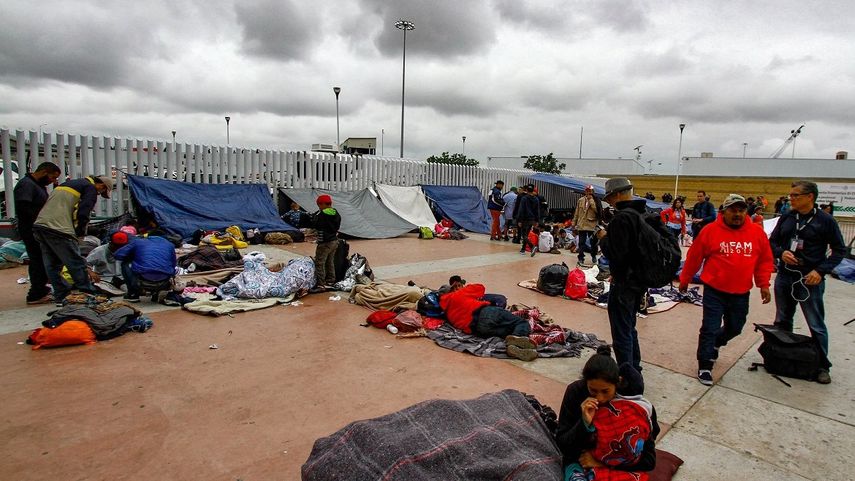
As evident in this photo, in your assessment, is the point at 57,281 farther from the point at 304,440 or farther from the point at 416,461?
the point at 416,461

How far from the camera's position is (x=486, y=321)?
5.05 meters

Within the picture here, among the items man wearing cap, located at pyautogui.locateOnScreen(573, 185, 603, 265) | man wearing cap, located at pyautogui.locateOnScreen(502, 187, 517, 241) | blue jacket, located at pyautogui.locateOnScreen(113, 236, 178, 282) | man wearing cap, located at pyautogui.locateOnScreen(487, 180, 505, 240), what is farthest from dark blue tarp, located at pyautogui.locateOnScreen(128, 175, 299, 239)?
man wearing cap, located at pyautogui.locateOnScreen(573, 185, 603, 265)

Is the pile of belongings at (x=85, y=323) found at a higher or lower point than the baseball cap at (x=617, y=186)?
lower

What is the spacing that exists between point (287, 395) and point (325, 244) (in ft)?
12.3

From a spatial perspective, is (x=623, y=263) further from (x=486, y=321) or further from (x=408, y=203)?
(x=408, y=203)

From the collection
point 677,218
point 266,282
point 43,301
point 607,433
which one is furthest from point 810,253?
point 677,218

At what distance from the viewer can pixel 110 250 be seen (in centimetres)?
709

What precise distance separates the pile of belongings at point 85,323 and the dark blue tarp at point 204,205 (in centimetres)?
600

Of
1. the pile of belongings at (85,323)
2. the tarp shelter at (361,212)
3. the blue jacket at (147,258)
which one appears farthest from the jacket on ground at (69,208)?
the tarp shelter at (361,212)

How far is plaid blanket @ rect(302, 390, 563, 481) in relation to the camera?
205 cm

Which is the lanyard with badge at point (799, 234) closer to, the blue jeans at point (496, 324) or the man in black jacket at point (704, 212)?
the blue jeans at point (496, 324)

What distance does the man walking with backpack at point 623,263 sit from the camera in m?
3.56

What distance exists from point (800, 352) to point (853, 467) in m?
1.57

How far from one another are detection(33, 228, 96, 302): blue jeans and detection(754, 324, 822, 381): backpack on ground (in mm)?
7367
